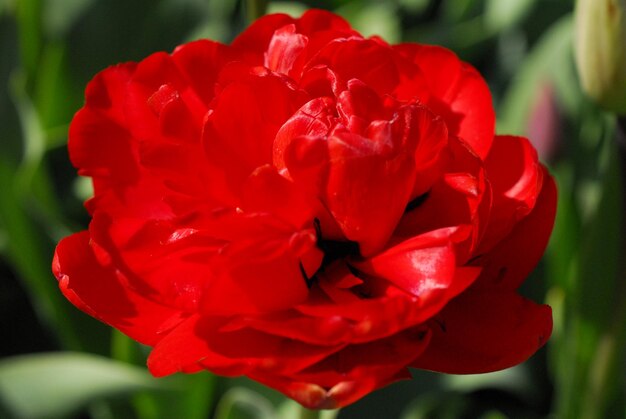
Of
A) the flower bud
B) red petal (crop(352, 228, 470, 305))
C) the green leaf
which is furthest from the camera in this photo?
the green leaf

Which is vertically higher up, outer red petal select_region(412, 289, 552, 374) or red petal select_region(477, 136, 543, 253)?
red petal select_region(477, 136, 543, 253)

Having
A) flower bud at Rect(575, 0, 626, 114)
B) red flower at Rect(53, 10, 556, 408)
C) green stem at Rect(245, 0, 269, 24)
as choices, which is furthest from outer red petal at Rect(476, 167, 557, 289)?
green stem at Rect(245, 0, 269, 24)

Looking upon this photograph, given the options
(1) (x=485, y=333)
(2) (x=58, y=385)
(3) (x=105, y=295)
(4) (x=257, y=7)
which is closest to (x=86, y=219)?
(2) (x=58, y=385)

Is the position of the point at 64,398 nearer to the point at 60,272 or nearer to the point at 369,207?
the point at 60,272

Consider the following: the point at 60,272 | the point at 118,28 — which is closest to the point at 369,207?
the point at 60,272

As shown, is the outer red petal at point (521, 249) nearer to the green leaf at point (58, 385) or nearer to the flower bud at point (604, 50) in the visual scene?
the flower bud at point (604, 50)

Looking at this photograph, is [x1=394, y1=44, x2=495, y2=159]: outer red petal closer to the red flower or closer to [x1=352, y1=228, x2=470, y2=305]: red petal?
the red flower

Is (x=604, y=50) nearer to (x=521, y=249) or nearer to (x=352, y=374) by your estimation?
(x=521, y=249)
